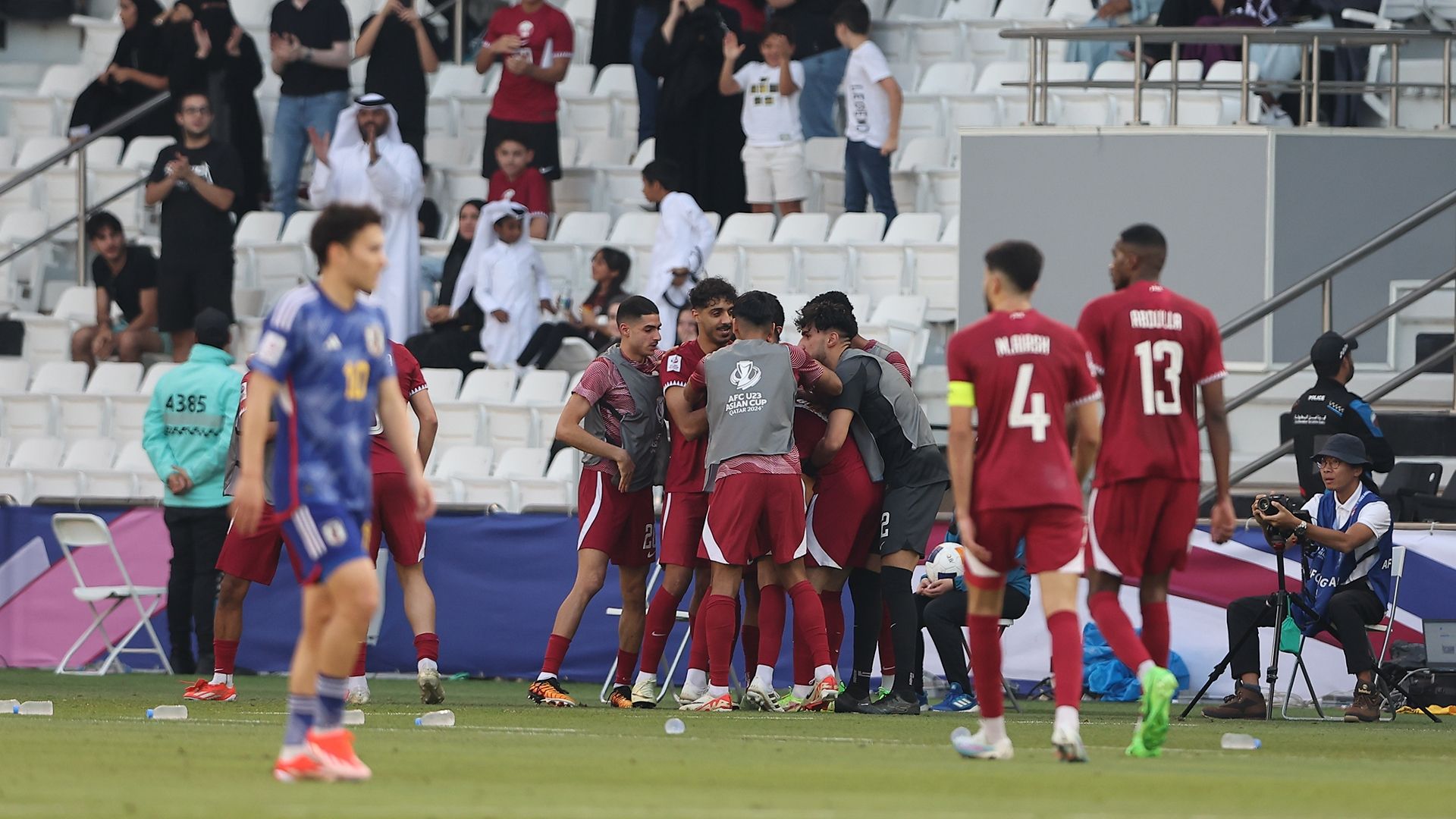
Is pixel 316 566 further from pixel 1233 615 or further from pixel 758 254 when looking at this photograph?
pixel 758 254

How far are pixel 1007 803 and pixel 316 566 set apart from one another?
90.5 inches

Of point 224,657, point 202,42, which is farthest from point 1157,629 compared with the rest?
point 202,42

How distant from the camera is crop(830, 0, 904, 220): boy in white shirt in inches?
713

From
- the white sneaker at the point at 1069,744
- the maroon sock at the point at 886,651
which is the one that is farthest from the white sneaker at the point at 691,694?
the white sneaker at the point at 1069,744

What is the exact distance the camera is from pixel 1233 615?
12.2m

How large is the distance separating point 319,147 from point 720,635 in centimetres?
965

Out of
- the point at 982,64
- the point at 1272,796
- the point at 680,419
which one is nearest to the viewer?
the point at 1272,796

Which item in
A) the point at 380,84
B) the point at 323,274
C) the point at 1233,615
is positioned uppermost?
the point at 380,84

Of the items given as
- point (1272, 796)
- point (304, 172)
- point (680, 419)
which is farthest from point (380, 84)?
point (1272, 796)

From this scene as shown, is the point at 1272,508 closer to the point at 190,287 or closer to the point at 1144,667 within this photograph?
the point at 1144,667

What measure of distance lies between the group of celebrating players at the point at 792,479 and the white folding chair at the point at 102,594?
3070mm

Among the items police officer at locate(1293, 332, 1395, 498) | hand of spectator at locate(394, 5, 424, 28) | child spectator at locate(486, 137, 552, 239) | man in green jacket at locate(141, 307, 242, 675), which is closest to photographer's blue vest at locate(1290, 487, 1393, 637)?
police officer at locate(1293, 332, 1395, 498)

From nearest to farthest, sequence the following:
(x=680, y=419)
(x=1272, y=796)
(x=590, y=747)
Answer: (x=1272, y=796), (x=590, y=747), (x=680, y=419)

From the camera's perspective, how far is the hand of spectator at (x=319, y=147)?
19562mm
